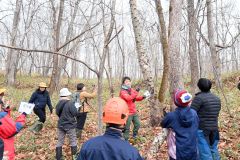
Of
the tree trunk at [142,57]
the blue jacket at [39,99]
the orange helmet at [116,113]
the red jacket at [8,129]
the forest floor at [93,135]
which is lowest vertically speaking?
the forest floor at [93,135]

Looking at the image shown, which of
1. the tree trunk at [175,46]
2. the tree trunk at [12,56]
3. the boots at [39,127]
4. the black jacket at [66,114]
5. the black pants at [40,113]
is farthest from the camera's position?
the tree trunk at [12,56]

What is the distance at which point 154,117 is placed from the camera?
29.3 ft

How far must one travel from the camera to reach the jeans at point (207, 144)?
5391mm

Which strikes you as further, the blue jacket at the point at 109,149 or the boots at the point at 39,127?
the boots at the point at 39,127

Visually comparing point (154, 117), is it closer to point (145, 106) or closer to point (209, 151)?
point (209, 151)

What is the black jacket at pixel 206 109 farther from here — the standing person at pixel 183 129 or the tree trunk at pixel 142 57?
the tree trunk at pixel 142 57

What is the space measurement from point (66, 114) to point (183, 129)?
11.2 ft

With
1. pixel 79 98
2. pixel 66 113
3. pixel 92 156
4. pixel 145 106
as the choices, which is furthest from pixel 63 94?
pixel 145 106

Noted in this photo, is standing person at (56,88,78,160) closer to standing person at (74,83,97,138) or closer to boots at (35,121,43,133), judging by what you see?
standing person at (74,83,97,138)

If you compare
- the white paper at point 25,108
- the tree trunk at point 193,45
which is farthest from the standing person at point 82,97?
the tree trunk at point 193,45

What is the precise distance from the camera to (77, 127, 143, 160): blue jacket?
276 centimetres

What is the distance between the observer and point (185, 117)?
477 cm

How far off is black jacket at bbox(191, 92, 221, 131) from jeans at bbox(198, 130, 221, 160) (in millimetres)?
117

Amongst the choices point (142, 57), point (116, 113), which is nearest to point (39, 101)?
point (142, 57)
